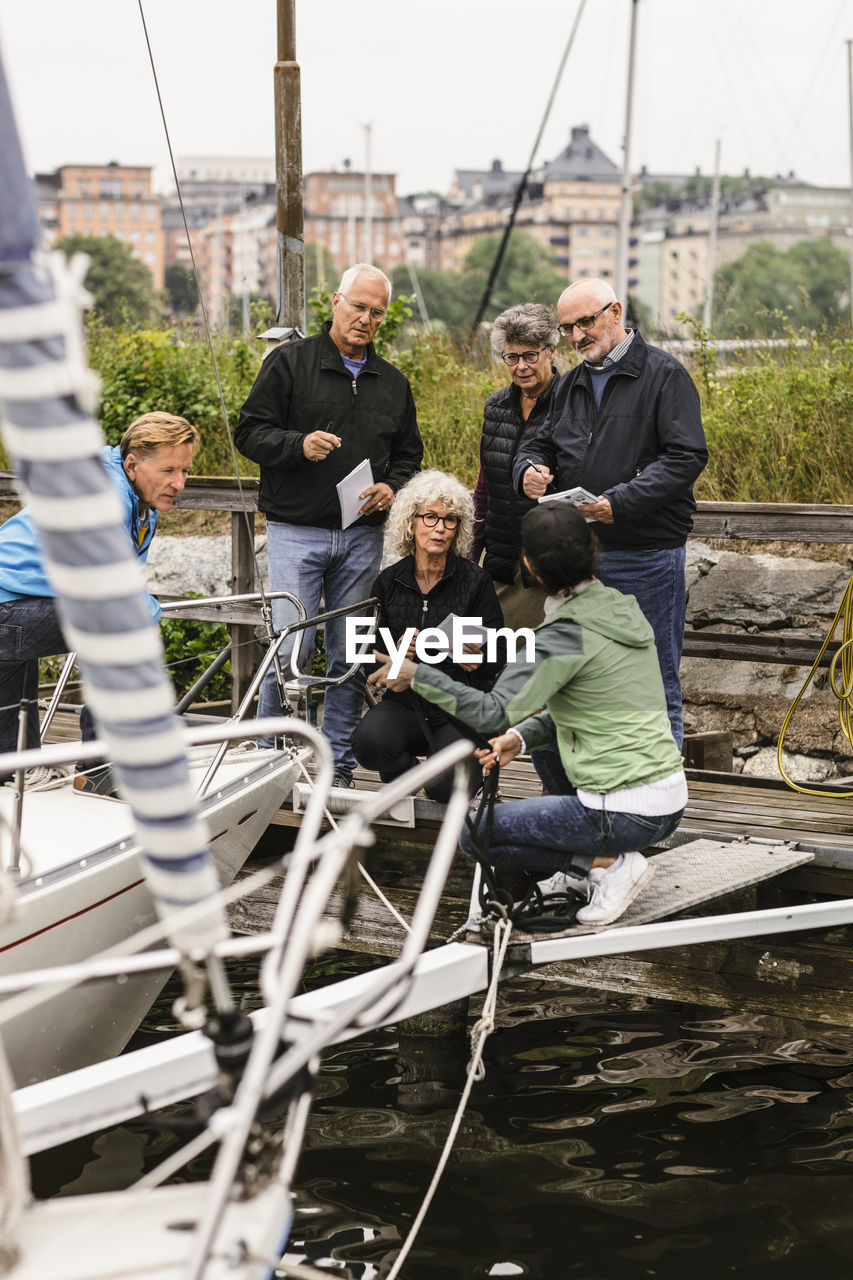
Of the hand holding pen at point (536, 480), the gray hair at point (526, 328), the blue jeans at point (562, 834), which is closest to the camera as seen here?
the blue jeans at point (562, 834)

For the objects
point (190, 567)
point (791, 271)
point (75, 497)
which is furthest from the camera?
point (791, 271)

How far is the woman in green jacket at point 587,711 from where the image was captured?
12.3ft

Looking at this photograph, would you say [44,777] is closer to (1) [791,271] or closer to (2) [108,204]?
(1) [791,271]

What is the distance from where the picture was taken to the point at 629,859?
400 cm

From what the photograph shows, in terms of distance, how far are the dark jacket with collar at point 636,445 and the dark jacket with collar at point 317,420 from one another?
72 cm

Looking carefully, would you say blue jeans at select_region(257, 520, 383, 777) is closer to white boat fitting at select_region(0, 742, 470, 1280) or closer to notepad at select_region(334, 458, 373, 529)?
notepad at select_region(334, 458, 373, 529)

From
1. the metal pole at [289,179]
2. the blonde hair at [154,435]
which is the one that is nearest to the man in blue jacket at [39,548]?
the blonde hair at [154,435]

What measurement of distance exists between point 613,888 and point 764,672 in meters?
3.95

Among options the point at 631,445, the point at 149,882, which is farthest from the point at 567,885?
the point at 149,882

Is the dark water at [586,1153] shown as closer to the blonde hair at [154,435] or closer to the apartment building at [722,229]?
the blonde hair at [154,435]

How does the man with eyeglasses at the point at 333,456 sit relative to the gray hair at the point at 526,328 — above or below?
below

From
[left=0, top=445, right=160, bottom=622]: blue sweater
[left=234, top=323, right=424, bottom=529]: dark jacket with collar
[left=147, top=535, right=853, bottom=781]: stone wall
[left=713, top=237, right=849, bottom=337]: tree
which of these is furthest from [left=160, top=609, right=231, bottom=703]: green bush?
[left=713, top=237, right=849, bottom=337]: tree

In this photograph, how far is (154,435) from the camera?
13.8ft

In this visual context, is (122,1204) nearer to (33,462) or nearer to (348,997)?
(348,997)
